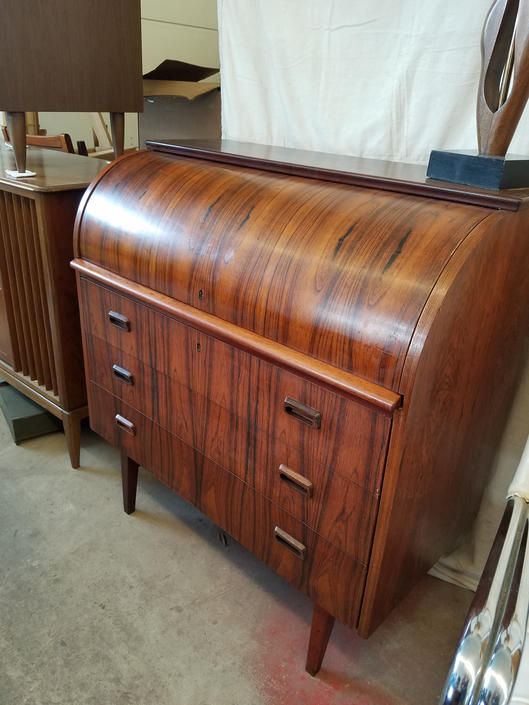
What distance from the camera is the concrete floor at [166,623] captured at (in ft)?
4.16

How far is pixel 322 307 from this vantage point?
0.97m

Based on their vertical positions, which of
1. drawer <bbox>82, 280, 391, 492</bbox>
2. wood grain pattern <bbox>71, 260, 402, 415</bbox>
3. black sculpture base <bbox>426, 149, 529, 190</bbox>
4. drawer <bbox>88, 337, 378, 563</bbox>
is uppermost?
black sculpture base <bbox>426, 149, 529, 190</bbox>

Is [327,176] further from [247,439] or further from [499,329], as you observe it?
[247,439]

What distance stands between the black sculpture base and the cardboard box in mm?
1477

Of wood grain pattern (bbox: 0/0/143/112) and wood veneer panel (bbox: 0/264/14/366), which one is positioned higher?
wood grain pattern (bbox: 0/0/143/112)

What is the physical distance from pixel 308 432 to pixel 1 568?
1.08 metres

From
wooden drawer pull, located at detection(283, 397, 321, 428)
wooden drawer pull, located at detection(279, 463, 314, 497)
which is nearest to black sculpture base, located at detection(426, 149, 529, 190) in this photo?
wooden drawer pull, located at detection(283, 397, 321, 428)

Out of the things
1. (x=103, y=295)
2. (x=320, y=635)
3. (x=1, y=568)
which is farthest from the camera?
(x=1, y=568)

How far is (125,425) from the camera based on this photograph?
61.6 inches

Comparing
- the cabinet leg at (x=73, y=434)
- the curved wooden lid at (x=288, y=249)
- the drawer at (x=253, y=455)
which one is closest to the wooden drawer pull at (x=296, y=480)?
the drawer at (x=253, y=455)

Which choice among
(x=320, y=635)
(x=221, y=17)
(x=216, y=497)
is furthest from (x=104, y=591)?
(x=221, y=17)

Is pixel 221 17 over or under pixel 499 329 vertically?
over

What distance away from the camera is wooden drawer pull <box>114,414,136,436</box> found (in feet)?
5.07

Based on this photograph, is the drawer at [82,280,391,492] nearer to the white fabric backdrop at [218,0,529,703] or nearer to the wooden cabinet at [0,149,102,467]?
the wooden cabinet at [0,149,102,467]
